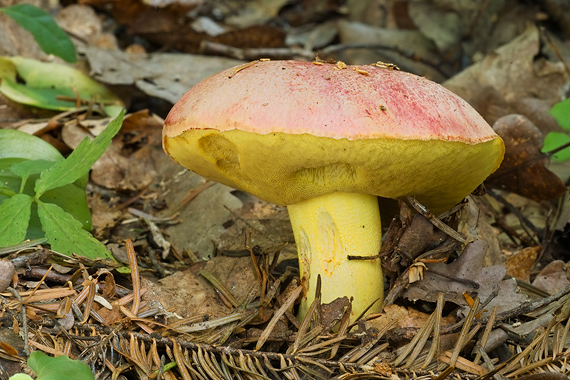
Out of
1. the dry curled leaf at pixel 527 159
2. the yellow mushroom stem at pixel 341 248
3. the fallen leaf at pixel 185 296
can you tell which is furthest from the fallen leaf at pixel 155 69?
the dry curled leaf at pixel 527 159

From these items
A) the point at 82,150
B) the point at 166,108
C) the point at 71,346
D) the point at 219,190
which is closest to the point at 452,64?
the point at 166,108

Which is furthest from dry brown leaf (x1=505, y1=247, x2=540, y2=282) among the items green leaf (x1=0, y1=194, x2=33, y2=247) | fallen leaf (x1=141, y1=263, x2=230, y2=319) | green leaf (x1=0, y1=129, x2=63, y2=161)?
green leaf (x1=0, y1=129, x2=63, y2=161)

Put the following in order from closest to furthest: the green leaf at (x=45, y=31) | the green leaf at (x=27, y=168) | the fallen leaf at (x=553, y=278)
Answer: the green leaf at (x=27, y=168)
the fallen leaf at (x=553, y=278)
the green leaf at (x=45, y=31)

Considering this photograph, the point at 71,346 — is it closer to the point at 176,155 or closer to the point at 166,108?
the point at 176,155

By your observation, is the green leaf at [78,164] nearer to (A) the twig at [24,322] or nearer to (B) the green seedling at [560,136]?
(A) the twig at [24,322]

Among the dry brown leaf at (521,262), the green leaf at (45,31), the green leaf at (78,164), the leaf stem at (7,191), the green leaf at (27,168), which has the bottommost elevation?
the dry brown leaf at (521,262)

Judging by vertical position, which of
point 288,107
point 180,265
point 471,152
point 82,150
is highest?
point 288,107

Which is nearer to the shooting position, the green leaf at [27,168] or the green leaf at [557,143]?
the green leaf at [27,168]
